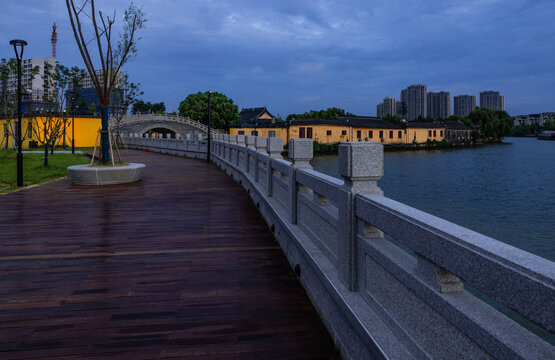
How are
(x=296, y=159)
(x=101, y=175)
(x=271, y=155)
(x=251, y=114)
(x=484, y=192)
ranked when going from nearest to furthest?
(x=296, y=159)
(x=271, y=155)
(x=101, y=175)
(x=484, y=192)
(x=251, y=114)

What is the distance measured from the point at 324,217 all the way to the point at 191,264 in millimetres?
2001

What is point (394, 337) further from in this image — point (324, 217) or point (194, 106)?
point (194, 106)

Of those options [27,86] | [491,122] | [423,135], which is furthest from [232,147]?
[491,122]

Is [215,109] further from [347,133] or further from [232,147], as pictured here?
[232,147]

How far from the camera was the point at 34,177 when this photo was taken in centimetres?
1395

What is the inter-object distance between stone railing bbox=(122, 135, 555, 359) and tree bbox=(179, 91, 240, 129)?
5903 centimetres

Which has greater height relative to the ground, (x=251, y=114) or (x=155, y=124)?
(x=251, y=114)

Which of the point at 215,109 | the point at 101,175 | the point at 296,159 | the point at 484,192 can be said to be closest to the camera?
the point at 296,159

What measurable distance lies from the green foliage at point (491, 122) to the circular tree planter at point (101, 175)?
8185 cm

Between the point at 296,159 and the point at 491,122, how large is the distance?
86825mm

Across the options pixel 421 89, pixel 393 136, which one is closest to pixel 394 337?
pixel 393 136

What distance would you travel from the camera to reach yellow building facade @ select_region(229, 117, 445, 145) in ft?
171

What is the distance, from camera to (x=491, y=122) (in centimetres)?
8056

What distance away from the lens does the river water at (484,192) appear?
21.0m
